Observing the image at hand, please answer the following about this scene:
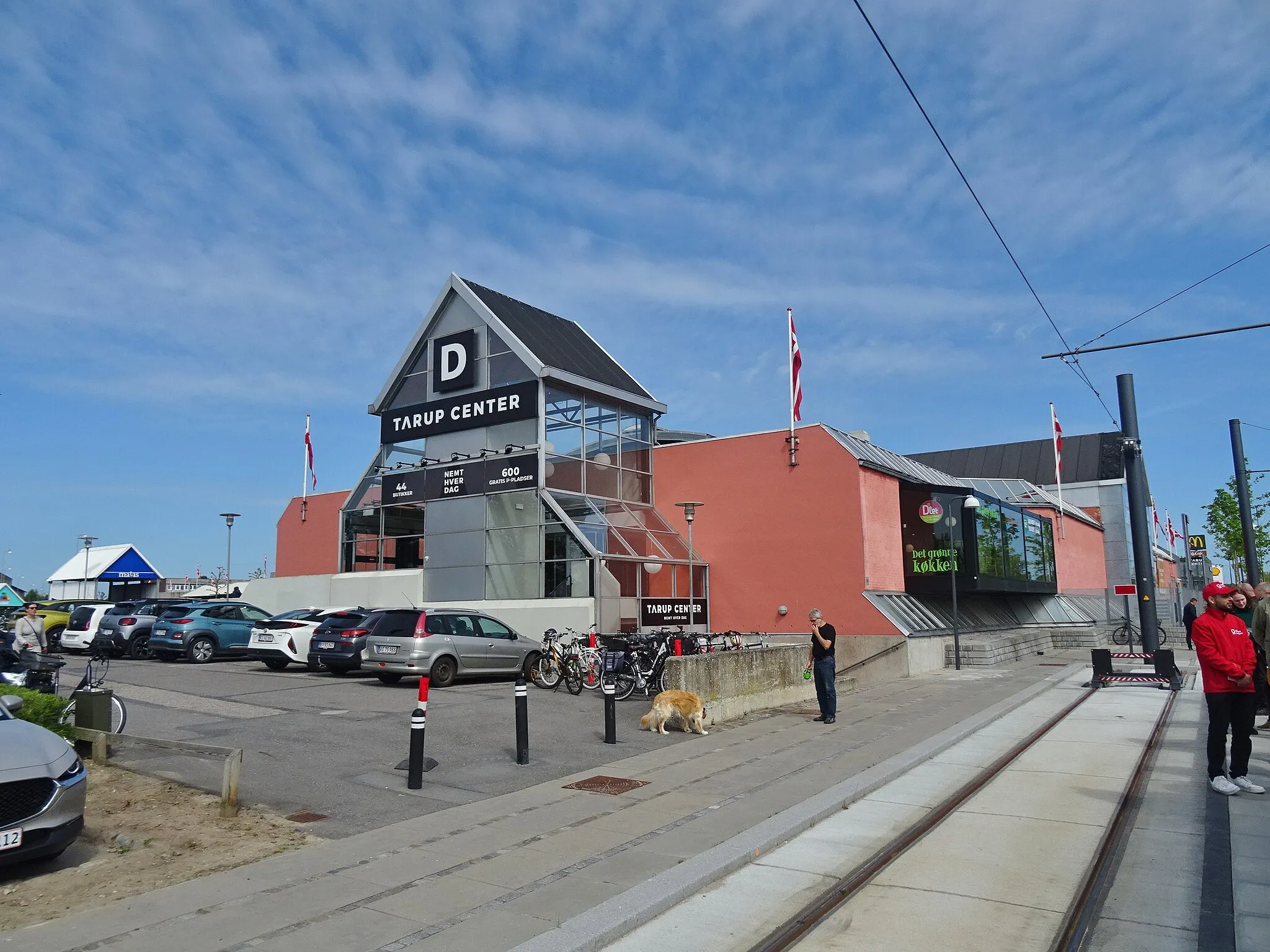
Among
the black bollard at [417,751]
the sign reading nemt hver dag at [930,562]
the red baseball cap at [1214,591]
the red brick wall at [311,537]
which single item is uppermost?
the red brick wall at [311,537]

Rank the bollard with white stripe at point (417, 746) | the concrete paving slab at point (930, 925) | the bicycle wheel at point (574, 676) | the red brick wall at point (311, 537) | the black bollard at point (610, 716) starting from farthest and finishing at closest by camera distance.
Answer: the red brick wall at point (311, 537) → the bicycle wheel at point (574, 676) → the black bollard at point (610, 716) → the bollard with white stripe at point (417, 746) → the concrete paving slab at point (930, 925)

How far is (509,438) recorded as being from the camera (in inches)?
1035

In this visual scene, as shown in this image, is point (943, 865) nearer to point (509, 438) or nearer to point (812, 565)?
point (812, 565)

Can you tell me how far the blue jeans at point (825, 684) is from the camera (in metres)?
13.3

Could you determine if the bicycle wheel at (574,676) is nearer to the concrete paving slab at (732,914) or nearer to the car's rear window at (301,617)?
the car's rear window at (301,617)

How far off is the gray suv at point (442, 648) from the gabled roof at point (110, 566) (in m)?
37.2

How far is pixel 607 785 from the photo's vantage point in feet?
29.7

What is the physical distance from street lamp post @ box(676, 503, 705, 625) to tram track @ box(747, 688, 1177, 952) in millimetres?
14972

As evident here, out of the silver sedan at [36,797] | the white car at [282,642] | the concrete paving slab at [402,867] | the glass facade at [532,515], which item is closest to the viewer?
the silver sedan at [36,797]

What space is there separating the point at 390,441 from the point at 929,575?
1779cm

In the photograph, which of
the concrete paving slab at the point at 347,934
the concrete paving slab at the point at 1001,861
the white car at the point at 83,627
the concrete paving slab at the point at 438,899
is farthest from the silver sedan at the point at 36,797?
the white car at the point at 83,627

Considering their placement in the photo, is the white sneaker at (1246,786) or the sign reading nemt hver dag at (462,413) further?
the sign reading nemt hver dag at (462,413)

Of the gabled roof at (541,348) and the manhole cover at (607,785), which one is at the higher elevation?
the gabled roof at (541,348)

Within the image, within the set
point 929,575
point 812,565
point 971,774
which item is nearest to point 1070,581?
point 929,575
